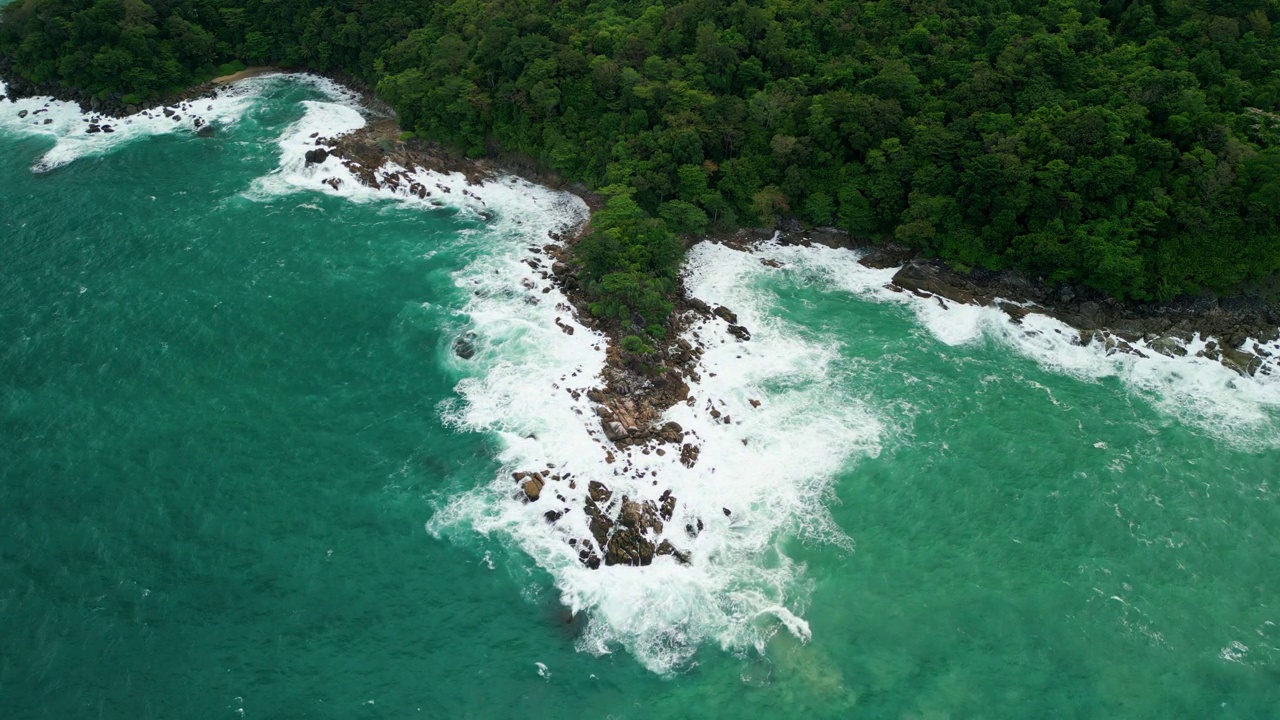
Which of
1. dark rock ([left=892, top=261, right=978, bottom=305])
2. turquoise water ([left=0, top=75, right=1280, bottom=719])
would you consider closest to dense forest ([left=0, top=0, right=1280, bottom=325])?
dark rock ([left=892, top=261, right=978, bottom=305])

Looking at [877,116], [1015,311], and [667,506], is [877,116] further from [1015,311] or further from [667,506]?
[667,506]

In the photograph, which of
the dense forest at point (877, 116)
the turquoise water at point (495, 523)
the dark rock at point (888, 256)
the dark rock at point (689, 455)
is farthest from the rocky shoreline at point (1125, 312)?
the dark rock at point (689, 455)

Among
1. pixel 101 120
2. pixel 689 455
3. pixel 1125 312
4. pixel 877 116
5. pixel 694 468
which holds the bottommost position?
pixel 694 468

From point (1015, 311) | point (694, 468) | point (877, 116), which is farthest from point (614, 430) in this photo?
point (877, 116)

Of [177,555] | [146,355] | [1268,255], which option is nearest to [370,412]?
[177,555]

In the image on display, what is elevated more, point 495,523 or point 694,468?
point 694,468

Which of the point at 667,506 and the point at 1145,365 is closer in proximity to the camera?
the point at 667,506

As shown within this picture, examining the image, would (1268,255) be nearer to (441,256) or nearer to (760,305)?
(760,305)

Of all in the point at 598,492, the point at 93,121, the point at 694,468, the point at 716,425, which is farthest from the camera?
the point at 93,121
